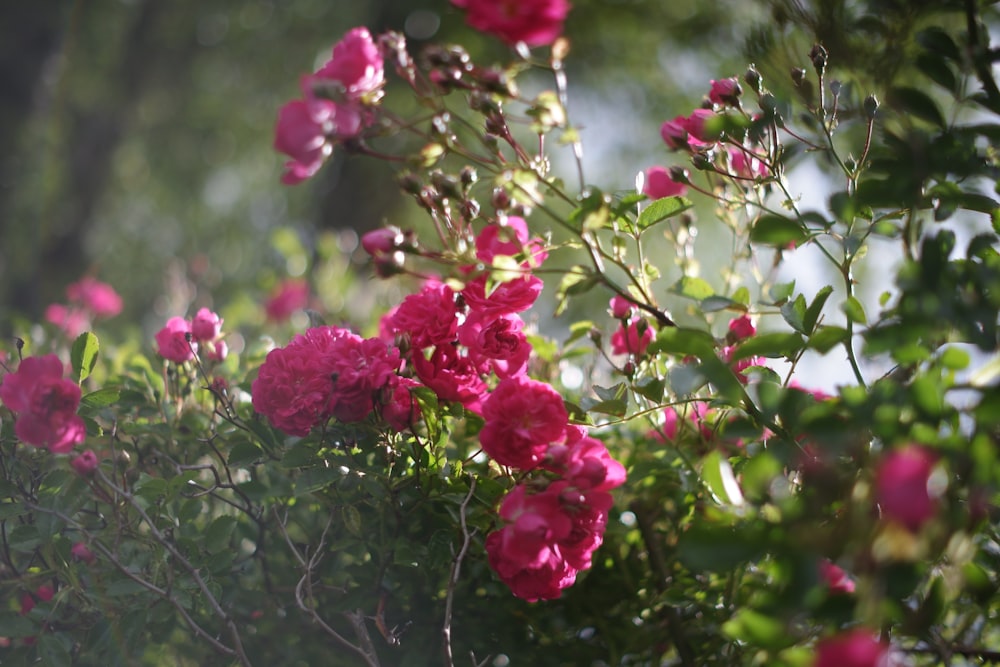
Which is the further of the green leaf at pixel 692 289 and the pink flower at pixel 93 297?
the pink flower at pixel 93 297

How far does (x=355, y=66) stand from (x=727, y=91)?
1.05 ft

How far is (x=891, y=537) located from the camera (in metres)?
0.40

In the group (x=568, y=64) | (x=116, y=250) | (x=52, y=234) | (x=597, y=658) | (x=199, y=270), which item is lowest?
(x=597, y=658)

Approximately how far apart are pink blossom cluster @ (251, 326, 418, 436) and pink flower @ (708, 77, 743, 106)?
0.36 metres

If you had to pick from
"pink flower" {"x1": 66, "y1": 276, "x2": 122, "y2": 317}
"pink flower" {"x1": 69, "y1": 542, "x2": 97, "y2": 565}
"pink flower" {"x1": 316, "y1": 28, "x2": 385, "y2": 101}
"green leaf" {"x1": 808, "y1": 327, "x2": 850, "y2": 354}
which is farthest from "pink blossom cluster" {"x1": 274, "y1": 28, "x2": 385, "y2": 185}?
"pink flower" {"x1": 66, "y1": 276, "x2": 122, "y2": 317}

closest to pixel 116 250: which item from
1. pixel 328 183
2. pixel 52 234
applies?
pixel 52 234

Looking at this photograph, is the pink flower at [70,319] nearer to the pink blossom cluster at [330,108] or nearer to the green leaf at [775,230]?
the pink blossom cluster at [330,108]

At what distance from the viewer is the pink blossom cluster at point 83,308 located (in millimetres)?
1697

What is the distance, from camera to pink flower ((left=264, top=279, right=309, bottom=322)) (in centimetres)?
187

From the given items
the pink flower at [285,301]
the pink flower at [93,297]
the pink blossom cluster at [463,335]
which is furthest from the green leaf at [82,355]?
A: the pink flower at [93,297]

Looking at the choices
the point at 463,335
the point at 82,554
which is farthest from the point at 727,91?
the point at 82,554

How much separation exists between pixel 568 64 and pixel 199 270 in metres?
2.88

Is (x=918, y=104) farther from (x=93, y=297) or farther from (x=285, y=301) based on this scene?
(x=93, y=297)

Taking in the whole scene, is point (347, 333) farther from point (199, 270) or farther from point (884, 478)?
point (199, 270)
